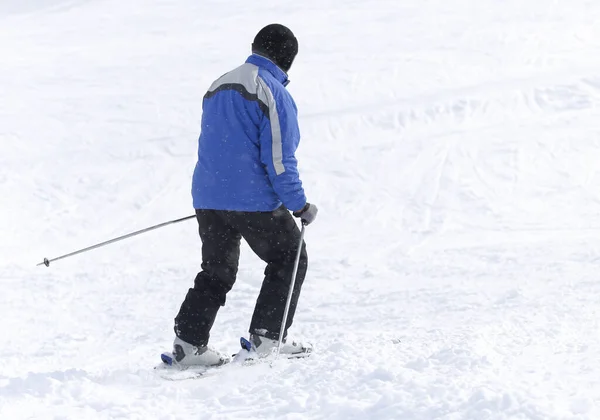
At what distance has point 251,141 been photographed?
13.2 feet

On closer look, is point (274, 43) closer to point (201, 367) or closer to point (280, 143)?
point (280, 143)

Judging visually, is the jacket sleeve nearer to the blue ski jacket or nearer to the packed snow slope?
the blue ski jacket

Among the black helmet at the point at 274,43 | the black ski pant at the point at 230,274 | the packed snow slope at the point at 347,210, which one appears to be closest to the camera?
the packed snow slope at the point at 347,210

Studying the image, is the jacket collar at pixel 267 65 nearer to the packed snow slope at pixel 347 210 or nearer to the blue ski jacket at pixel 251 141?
the blue ski jacket at pixel 251 141

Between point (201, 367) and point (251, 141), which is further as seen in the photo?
point (201, 367)

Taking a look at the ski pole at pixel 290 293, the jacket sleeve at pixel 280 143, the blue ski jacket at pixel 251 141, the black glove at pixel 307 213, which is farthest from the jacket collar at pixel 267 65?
the ski pole at pixel 290 293

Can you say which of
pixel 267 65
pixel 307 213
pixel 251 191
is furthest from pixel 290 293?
pixel 267 65

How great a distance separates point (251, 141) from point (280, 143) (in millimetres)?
166

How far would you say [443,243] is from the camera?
8109mm

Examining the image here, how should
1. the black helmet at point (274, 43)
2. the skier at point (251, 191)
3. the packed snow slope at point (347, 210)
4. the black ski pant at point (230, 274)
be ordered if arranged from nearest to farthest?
the packed snow slope at point (347, 210) < the skier at point (251, 191) < the black helmet at point (274, 43) < the black ski pant at point (230, 274)

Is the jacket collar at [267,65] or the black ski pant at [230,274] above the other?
the jacket collar at [267,65]

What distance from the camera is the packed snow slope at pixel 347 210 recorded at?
12.7ft

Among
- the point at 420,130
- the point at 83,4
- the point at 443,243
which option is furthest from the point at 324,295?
the point at 83,4

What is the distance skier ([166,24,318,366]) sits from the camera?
398cm
